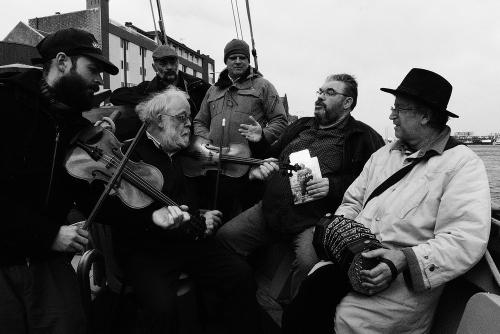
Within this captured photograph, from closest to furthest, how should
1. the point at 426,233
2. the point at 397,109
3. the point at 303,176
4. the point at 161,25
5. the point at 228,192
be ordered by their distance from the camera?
1. the point at 426,233
2. the point at 397,109
3. the point at 303,176
4. the point at 228,192
5. the point at 161,25

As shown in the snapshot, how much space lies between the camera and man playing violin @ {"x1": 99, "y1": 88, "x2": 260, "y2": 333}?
99.5 inches

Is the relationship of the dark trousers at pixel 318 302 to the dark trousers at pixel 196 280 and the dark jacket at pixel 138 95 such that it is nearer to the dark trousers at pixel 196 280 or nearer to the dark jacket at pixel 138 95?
the dark trousers at pixel 196 280

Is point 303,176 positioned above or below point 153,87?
below

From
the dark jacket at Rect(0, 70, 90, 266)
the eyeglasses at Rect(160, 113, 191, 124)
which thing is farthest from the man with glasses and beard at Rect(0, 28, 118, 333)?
the eyeglasses at Rect(160, 113, 191, 124)

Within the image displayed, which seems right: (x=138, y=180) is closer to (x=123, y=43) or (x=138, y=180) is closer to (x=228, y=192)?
(x=228, y=192)

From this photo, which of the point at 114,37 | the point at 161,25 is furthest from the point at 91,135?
the point at 114,37

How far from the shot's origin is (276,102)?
4434 mm

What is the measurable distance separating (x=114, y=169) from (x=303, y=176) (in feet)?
4.75

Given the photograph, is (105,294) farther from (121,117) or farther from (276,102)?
(276,102)

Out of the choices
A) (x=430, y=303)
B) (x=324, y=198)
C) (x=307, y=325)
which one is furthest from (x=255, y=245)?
(x=430, y=303)

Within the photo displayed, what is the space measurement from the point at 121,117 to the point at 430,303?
3.27 m

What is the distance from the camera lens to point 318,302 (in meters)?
2.28

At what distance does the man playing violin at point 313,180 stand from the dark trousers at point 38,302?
148 cm

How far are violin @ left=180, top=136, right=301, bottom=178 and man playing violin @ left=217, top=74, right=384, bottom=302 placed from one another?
0.10 m
